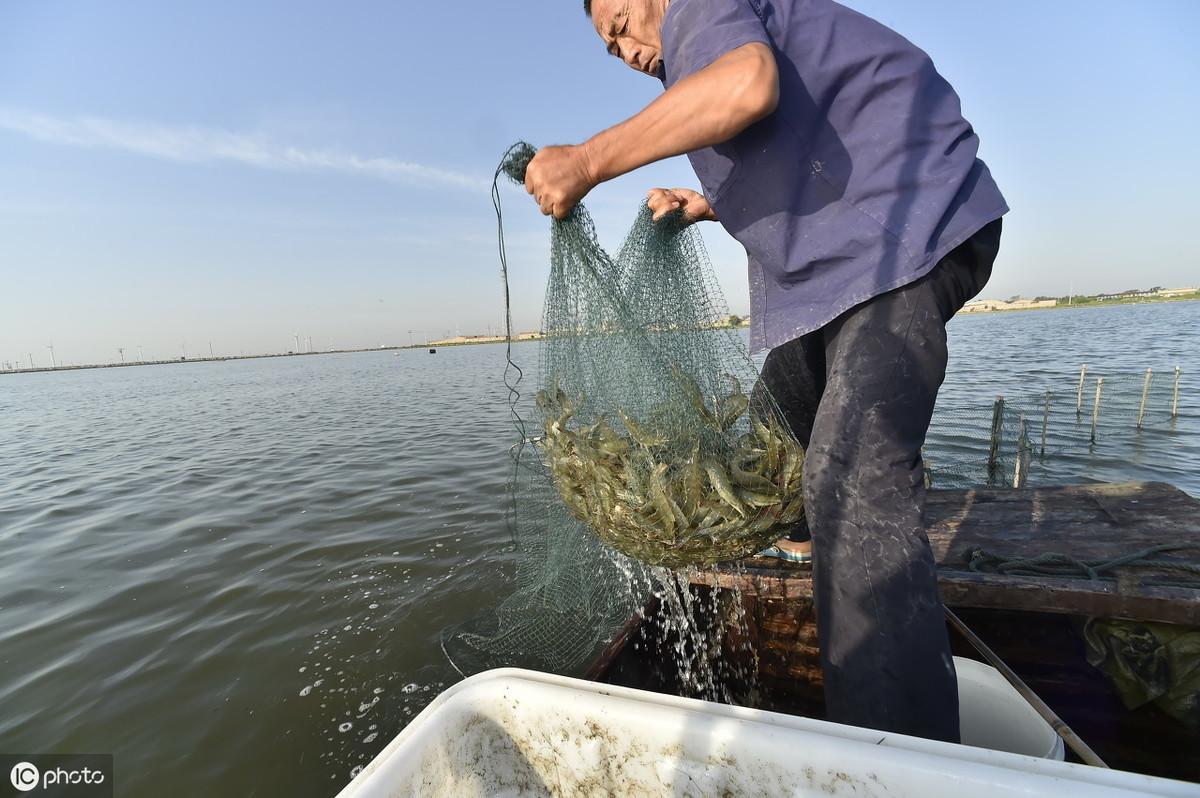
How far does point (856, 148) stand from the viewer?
1729 millimetres

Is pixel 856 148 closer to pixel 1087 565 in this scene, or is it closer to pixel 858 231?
pixel 858 231

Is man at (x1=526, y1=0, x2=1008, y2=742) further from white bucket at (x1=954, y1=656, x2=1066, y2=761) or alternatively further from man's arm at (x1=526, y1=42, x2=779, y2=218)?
white bucket at (x1=954, y1=656, x2=1066, y2=761)

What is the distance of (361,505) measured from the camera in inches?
292

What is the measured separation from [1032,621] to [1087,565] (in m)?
0.39

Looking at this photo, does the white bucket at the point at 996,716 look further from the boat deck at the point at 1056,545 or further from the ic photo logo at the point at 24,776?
the ic photo logo at the point at 24,776

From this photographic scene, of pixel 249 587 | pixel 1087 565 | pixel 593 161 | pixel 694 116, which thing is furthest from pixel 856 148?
pixel 249 587

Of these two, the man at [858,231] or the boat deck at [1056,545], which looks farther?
the boat deck at [1056,545]

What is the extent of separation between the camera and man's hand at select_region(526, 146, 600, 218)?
174 centimetres

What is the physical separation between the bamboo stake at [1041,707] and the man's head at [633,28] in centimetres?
267

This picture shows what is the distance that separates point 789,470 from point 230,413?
66.3 ft

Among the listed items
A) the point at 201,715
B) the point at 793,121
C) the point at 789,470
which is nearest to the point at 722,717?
the point at 789,470

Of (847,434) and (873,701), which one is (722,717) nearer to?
(873,701)

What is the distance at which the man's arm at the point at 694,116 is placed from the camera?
1.48 metres

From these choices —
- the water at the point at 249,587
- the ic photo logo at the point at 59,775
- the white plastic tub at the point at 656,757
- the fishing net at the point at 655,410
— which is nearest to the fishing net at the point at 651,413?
the fishing net at the point at 655,410
